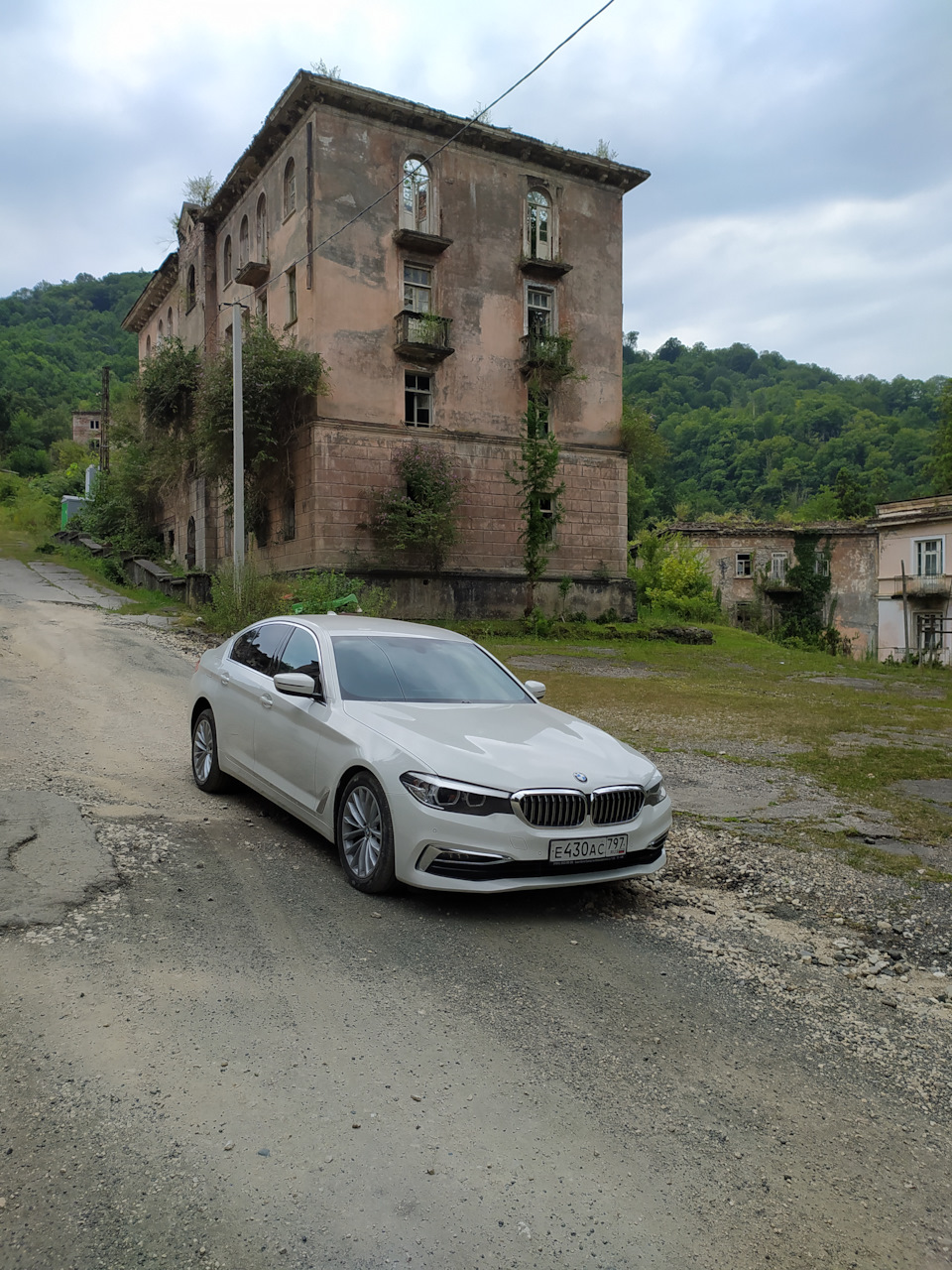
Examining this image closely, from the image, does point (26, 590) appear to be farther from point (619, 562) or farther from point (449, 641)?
point (449, 641)

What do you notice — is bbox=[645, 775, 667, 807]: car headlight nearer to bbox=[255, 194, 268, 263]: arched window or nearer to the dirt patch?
the dirt patch

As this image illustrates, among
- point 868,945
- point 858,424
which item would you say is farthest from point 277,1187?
point 858,424

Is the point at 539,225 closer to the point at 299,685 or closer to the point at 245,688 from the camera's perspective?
the point at 245,688

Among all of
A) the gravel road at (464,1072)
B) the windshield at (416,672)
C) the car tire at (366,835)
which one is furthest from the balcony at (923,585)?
the car tire at (366,835)

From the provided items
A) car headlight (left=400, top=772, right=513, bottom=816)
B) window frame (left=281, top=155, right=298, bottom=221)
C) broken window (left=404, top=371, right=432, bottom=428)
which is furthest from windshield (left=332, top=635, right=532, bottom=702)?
window frame (left=281, top=155, right=298, bottom=221)

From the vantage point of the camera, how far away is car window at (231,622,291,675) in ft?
22.9

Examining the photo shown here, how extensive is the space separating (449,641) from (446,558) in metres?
21.4

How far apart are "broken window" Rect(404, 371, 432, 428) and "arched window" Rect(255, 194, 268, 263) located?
6644 millimetres

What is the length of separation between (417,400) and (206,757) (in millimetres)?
22314

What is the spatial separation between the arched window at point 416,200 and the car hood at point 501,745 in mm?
25239

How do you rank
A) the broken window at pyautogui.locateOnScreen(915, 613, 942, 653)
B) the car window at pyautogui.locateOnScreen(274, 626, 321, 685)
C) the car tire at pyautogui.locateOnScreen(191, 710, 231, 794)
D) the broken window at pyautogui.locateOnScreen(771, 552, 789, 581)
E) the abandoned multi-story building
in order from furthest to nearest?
the broken window at pyautogui.locateOnScreen(771, 552, 789, 581) → the broken window at pyautogui.locateOnScreen(915, 613, 942, 653) → the abandoned multi-story building → the car tire at pyautogui.locateOnScreen(191, 710, 231, 794) → the car window at pyautogui.locateOnScreen(274, 626, 321, 685)

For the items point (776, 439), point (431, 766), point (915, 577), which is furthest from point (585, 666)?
point (776, 439)

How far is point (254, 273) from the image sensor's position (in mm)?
29422

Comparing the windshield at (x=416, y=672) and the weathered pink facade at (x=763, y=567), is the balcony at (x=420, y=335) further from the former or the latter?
the weathered pink facade at (x=763, y=567)
